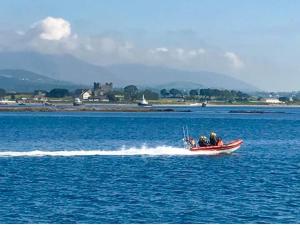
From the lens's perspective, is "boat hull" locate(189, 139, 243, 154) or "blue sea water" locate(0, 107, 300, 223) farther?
"boat hull" locate(189, 139, 243, 154)

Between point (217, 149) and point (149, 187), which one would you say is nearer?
point (149, 187)

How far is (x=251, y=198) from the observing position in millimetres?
40375

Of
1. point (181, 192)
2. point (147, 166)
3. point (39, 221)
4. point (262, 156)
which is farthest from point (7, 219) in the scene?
point (262, 156)

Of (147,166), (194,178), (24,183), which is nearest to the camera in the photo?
(24,183)

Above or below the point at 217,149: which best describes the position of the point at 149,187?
below

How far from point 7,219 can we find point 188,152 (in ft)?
123

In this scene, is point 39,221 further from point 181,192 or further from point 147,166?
point 147,166

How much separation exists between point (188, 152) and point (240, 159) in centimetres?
552

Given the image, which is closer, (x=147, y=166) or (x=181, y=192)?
(x=181, y=192)

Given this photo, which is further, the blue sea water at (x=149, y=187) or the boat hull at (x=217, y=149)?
the boat hull at (x=217, y=149)

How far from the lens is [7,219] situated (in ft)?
110
